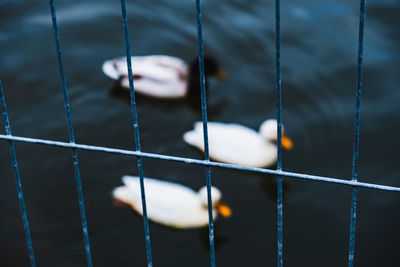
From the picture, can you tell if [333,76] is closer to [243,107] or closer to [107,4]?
[243,107]

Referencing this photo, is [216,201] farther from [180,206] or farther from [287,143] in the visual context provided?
[287,143]

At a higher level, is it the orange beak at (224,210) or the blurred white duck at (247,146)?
the blurred white duck at (247,146)

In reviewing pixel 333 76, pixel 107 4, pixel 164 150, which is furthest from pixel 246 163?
pixel 107 4

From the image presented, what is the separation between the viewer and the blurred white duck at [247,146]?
3.94 metres

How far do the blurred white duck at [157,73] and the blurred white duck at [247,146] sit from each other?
0.72m

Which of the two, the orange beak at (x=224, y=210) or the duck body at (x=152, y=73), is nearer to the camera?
the orange beak at (x=224, y=210)

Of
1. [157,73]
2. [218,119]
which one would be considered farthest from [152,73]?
[218,119]

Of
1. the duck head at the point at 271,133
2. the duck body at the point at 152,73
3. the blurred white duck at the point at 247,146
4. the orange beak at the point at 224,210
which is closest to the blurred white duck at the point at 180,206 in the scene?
the orange beak at the point at 224,210

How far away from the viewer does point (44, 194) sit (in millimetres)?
3703

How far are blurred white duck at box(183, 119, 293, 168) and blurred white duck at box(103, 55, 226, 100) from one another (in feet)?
2.36

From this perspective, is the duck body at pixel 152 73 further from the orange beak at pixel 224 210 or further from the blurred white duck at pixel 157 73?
the orange beak at pixel 224 210

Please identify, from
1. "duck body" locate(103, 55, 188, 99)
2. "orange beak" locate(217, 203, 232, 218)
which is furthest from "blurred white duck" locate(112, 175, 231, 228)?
"duck body" locate(103, 55, 188, 99)

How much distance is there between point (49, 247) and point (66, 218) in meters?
0.23

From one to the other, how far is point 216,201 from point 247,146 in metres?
0.53
